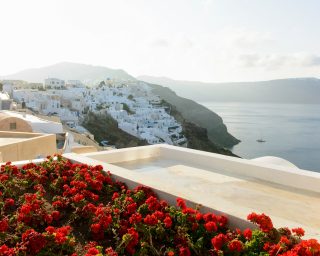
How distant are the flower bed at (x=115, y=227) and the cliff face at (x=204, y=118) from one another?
79.6m

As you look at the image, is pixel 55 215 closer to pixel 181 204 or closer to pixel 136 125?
pixel 181 204

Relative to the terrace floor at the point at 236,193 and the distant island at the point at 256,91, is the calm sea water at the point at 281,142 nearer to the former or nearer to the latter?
the distant island at the point at 256,91

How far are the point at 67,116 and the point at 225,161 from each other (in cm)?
5171

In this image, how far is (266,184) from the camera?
5141 mm

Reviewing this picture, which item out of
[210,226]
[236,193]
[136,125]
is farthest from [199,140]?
[210,226]

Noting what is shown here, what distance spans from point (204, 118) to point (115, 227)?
10086cm

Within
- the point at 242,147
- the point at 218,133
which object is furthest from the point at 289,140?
the point at 218,133

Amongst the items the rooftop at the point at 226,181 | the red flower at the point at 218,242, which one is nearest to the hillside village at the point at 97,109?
the rooftop at the point at 226,181

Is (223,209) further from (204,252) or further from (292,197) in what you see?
(292,197)

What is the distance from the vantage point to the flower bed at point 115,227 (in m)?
2.62

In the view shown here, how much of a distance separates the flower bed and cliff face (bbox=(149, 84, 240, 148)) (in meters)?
79.6

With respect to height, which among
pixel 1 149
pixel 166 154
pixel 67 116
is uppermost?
pixel 166 154

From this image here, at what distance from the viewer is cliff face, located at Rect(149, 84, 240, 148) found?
287 feet

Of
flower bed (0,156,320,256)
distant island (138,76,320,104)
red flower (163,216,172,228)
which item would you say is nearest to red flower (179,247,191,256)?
flower bed (0,156,320,256)
